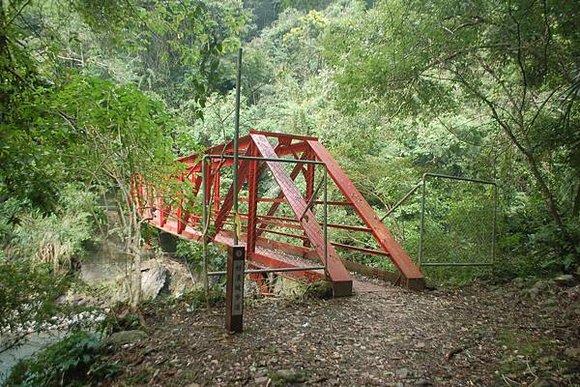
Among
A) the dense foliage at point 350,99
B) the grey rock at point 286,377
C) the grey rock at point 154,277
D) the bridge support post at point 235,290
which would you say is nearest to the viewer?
the grey rock at point 286,377

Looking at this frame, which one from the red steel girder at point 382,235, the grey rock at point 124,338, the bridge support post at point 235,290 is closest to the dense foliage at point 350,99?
the grey rock at point 124,338

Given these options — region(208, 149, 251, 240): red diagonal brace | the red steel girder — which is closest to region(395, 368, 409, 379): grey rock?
the red steel girder

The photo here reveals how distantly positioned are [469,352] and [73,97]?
3.78 metres

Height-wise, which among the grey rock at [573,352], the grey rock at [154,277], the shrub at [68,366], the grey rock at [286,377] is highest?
the grey rock at [573,352]

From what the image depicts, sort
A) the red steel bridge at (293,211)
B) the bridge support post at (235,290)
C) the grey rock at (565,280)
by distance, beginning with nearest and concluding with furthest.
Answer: the bridge support post at (235,290), the red steel bridge at (293,211), the grey rock at (565,280)

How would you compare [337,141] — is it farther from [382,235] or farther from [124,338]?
[124,338]

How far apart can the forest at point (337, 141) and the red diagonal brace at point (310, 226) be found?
31.0 inches

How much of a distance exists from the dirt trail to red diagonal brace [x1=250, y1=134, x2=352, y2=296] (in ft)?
0.58

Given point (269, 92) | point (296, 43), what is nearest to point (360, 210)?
point (269, 92)

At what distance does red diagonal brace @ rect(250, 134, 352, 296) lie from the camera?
4152 mm

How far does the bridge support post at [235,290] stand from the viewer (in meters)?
3.06

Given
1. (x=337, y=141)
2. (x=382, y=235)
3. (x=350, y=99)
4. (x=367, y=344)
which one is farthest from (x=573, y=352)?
(x=337, y=141)

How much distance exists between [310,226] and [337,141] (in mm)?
4619

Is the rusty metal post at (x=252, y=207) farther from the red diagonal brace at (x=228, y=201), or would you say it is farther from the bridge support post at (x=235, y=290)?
the bridge support post at (x=235, y=290)
